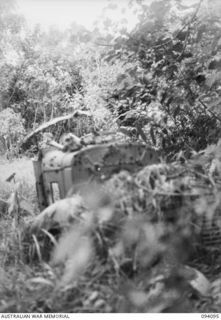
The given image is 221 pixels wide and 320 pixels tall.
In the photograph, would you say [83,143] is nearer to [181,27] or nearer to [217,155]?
[217,155]

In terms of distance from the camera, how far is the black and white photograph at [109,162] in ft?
3.84

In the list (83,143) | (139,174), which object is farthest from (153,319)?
(83,143)

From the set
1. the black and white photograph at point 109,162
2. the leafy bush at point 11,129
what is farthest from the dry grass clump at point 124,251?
the leafy bush at point 11,129

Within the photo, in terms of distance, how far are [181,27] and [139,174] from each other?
3.59 ft

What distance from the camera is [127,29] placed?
1979mm

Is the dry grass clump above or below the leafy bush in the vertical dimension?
below

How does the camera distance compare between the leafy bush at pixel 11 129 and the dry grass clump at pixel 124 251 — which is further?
the leafy bush at pixel 11 129

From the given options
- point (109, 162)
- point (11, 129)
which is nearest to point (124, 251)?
point (109, 162)

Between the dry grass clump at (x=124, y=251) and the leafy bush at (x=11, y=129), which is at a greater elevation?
the leafy bush at (x=11, y=129)

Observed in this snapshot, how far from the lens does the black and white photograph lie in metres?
1.17

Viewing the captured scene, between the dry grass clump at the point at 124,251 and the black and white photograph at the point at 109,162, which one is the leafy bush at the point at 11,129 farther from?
the dry grass clump at the point at 124,251

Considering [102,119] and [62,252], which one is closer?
[62,252]

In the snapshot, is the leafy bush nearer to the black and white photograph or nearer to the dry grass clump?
the black and white photograph

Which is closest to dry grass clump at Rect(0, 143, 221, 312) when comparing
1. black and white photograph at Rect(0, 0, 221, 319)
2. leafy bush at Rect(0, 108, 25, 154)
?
black and white photograph at Rect(0, 0, 221, 319)
